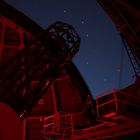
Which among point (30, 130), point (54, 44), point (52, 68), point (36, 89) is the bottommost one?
point (30, 130)

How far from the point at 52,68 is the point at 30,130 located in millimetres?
8021

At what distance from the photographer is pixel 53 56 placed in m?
14.8

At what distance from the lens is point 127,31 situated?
17359 mm

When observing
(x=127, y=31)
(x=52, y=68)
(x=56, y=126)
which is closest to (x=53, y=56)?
(x=52, y=68)

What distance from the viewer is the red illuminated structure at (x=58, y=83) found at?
13.6 m

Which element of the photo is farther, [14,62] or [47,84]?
[47,84]

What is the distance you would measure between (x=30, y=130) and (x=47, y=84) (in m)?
7.37

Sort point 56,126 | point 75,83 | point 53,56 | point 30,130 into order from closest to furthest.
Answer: point 53,56 < point 56,126 < point 30,130 < point 75,83

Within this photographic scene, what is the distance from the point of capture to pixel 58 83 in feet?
75.7

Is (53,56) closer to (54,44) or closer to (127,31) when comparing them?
(54,44)

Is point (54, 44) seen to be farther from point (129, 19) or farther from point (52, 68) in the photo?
point (129, 19)

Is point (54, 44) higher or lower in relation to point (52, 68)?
higher

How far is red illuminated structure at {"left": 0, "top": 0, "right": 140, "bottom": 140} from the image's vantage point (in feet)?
44.8

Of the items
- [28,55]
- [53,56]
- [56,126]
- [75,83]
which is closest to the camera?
[28,55]
